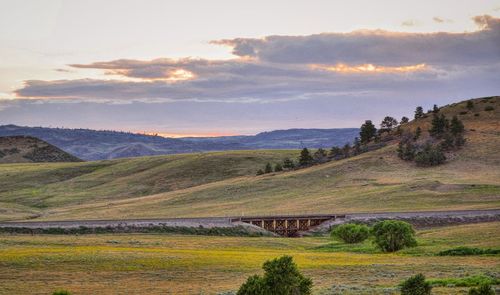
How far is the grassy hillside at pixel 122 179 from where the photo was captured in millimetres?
151625

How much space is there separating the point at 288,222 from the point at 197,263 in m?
40.0

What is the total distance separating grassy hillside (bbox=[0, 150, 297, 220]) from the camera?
152m

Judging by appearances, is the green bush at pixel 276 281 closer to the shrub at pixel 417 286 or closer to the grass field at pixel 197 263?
the shrub at pixel 417 286

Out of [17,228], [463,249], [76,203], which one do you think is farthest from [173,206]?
[463,249]

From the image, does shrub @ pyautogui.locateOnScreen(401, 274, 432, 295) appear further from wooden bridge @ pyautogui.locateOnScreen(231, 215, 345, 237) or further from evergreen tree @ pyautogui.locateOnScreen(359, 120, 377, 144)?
evergreen tree @ pyautogui.locateOnScreen(359, 120, 377, 144)

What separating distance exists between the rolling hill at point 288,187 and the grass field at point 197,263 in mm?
31459

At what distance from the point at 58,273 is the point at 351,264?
67.6 feet

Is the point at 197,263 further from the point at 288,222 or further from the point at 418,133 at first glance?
the point at 418,133

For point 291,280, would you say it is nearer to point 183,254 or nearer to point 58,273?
point 58,273

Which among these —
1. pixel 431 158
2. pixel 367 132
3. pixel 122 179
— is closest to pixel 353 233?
pixel 431 158

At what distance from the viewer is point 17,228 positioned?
79.9 m

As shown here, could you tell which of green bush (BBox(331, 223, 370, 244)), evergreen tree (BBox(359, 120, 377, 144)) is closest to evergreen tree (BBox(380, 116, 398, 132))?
evergreen tree (BBox(359, 120, 377, 144))

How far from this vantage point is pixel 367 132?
160500mm

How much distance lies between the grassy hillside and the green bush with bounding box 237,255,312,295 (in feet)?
351
